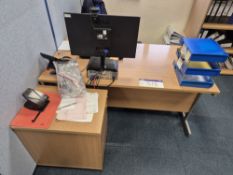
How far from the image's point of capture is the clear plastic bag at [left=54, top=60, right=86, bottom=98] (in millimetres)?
1097

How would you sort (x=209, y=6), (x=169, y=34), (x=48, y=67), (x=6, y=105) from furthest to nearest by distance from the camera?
(x=169, y=34) → (x=209, y=6) → (x=48, y=67) → (x=6, y=105)

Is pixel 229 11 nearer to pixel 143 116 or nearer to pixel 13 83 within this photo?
pixel 143 116

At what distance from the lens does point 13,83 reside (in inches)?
39.0

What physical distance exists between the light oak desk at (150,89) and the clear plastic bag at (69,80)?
174mm

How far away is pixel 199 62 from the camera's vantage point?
1.25 metres

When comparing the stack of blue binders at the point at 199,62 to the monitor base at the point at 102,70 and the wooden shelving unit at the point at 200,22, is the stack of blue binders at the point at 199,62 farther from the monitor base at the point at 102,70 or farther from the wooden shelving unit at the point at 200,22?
the wooden shelving unit at the point at 200,22

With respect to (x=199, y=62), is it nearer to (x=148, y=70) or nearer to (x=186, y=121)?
(x=148, y=70)

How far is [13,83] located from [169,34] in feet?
7.75

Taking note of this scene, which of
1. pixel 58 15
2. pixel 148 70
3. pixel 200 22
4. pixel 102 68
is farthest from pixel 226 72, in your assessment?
pixel 58 15

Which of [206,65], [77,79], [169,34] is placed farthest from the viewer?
[169,34]

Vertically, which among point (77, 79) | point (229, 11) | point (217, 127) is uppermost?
point (229, 11)

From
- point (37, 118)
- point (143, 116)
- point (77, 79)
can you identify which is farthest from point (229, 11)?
point (37, 118)

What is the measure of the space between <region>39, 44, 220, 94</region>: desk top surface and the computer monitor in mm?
200

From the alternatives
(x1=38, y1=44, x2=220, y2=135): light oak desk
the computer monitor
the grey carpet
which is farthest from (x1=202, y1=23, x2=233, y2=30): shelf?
the computer monitor
